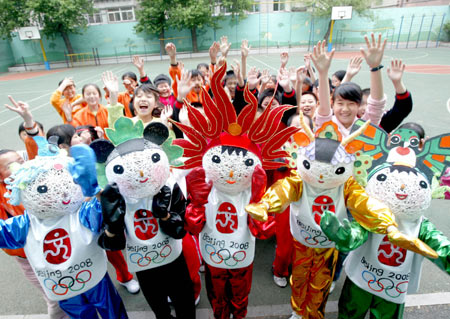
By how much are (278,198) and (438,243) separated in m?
0.99

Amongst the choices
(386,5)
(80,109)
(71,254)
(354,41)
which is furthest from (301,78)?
(386,5)

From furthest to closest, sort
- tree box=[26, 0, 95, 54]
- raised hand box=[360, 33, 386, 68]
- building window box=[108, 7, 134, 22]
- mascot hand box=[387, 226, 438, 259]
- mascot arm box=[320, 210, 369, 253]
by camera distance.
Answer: building window box=[108, 7, 134, 22] → tree box=[26, 0, 95, 54] → raised hand box=[360, 33, 386, 68] → mascot arm box=[320, 210, 369, 253] → mascot hand box=[387, 226, 438, 259]

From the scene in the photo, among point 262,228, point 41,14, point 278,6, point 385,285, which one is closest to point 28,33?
point 41,14

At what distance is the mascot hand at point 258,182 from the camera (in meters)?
1.80

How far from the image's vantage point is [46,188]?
1687 millimetres

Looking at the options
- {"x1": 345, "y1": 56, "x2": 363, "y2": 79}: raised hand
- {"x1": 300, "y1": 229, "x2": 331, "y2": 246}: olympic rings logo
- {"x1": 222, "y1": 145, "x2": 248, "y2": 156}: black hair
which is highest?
{"x1": 345, "y1": 56, "x2": 363, "y2": 79}: raised hand

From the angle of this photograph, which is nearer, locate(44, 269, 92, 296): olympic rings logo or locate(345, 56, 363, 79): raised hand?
locate(44, 269, 92, 296): olympic rings logo

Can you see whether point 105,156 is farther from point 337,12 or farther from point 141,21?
point 141,21

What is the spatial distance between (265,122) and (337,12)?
24.0 metres

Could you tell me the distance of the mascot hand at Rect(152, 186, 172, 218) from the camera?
184 centimetres

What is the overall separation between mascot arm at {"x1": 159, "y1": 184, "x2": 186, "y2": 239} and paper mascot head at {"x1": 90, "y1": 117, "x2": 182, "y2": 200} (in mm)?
162

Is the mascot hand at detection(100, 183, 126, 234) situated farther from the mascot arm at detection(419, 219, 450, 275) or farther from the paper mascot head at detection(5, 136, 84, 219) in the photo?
the mascot arm at detection(419, 219, 450, 275)

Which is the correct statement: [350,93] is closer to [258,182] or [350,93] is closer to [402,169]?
[402,169]

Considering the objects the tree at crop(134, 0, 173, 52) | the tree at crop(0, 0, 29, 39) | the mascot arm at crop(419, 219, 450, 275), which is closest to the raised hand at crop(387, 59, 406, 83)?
the mascot arm at crop(419, 219, 450, 275)
